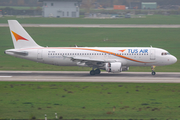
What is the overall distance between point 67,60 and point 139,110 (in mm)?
20404

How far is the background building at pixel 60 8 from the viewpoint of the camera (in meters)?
158

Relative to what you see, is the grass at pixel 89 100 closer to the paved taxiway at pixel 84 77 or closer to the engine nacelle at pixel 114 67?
the paved taxiway at pixel 84 77

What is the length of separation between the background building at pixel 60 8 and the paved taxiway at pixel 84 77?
376 ft

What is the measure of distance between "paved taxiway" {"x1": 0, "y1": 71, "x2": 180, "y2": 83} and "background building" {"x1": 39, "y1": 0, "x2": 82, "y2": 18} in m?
115

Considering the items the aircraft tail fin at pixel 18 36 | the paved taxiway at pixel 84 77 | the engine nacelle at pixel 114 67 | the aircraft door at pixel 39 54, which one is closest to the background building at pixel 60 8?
the aircraft tail fin at pixel 18 36

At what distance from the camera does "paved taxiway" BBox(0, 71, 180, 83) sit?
40625mm

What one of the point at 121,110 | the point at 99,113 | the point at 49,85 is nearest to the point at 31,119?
the point at 99,113

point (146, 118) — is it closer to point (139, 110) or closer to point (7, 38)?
point (139, 110)

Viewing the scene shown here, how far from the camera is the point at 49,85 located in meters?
37.1

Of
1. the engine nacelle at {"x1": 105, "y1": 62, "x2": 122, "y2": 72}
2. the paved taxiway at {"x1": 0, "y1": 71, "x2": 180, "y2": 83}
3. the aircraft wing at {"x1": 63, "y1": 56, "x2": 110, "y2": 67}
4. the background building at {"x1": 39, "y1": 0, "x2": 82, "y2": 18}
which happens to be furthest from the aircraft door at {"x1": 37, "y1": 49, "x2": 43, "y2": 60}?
the background building at {"x1": 39, "y1": 0, "x2": 82, "y2": 18}

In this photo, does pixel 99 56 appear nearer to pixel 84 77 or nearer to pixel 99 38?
pixel 84 77

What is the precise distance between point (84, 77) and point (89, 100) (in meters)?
13.0

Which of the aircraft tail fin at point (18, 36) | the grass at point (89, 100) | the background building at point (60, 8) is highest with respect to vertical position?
the background building at point (60, 8)

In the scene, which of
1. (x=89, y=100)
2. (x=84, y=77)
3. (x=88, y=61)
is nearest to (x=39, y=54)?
(x=88, y=61)
